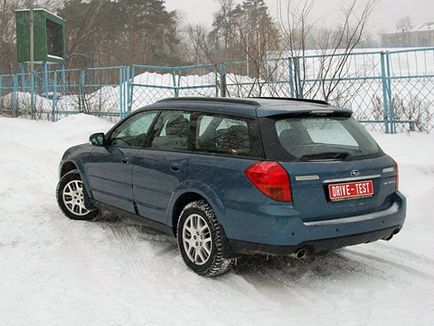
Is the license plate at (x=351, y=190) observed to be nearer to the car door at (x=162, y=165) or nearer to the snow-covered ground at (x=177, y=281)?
the snow-covered ground at (x=177, y=281)

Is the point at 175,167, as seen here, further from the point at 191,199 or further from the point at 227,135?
the point at 227,135

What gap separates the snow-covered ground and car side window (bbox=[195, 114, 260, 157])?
1042 mm

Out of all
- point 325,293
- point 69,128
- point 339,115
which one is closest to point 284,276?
point 325,293

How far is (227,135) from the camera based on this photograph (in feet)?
12.5

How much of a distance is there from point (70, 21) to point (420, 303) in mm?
44145

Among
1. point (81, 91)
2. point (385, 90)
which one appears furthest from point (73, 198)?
point (81, 91)

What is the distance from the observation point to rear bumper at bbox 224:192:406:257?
3.32 meters

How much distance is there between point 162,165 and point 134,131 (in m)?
0.87

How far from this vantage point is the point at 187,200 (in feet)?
13.2

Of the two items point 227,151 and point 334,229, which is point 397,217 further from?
point 227,151

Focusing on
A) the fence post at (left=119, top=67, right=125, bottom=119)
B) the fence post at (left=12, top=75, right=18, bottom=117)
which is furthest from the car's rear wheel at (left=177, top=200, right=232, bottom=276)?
the fence post at (left=12, top=75, right=18, bottom=117)

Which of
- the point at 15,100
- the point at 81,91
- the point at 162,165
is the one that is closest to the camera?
the point at 162,165

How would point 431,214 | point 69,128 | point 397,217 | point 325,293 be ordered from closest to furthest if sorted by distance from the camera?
1. point 325,293
2. point 397,217
3. point 431,214
4. point 69,128

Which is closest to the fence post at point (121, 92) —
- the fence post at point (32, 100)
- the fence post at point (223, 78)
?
the fence post at point (223, 78)
